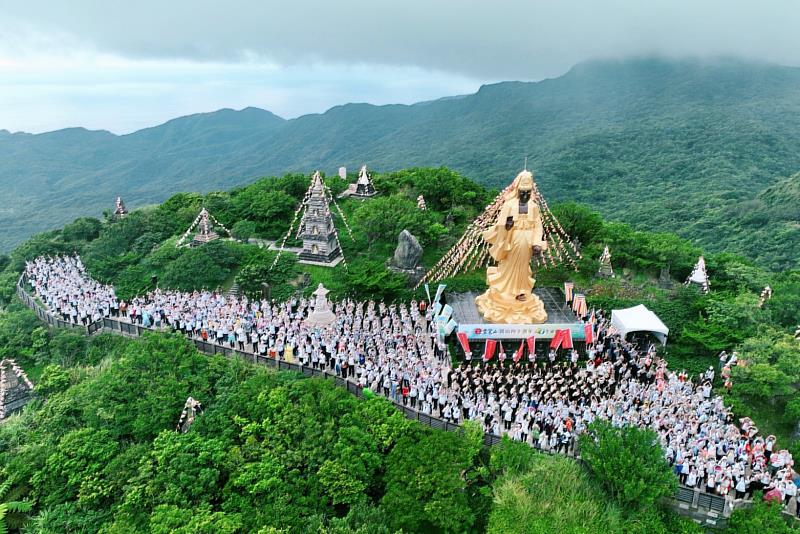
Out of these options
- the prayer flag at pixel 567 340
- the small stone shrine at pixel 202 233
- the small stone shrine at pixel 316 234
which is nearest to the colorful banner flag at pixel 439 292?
the prayer flag at pixel 567 340

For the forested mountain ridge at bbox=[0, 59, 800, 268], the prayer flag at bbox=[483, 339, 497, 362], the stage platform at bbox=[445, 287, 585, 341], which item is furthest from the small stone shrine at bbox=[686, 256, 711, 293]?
the forested mountain ridge at bbox=[0, 59, 800, 268]

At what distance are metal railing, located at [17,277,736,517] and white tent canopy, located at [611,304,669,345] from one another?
7.18 m

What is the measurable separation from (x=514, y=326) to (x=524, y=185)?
5303mm

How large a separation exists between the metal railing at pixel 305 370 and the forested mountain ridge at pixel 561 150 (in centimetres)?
3589

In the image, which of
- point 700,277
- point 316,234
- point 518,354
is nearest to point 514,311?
point 518,354

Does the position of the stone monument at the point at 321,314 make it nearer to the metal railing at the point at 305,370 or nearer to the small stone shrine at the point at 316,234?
the metal railing at the point at 305,370

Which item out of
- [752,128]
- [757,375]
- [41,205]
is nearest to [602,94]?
[752,128]

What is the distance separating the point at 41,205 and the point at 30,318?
393 ft

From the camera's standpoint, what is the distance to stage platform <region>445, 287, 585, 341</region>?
65.1ft

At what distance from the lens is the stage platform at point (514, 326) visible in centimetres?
1983

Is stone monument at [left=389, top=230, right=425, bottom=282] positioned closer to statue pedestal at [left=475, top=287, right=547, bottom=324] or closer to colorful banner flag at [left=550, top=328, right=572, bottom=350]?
statue pedestal at [left=475, top=287, right=547, bottom=324]

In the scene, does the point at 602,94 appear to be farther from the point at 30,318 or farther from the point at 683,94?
the point at 30,318

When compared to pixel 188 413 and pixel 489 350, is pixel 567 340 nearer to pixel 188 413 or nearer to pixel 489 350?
pixel 489 350

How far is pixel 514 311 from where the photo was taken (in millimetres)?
20422
